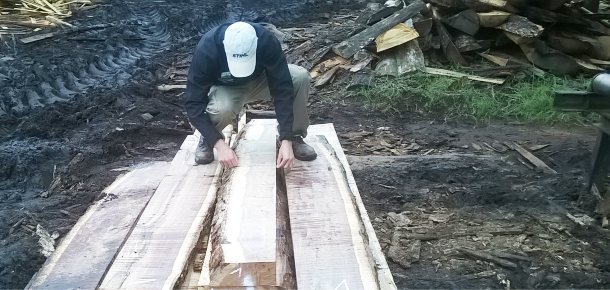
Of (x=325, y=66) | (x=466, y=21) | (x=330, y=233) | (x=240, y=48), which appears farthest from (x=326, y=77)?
(x=330, y=233)

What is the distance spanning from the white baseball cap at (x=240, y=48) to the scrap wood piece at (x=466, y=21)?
5143 mm

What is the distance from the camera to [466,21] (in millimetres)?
7641

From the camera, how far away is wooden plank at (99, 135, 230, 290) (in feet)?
8.14

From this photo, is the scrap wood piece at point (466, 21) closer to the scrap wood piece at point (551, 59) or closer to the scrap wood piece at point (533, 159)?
the scrap wood piece at point (551, 59)

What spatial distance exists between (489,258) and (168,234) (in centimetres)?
225

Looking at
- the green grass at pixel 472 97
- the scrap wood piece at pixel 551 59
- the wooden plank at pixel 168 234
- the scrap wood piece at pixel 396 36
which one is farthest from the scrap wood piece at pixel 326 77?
the wooden plank at pixel 168 234

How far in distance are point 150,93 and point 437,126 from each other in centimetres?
412

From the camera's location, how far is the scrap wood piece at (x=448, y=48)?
7.84 metres

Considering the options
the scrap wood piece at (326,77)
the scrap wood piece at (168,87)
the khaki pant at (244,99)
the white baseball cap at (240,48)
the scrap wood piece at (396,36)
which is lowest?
the scrap wood piece at (326,77)

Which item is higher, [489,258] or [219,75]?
[219,75]

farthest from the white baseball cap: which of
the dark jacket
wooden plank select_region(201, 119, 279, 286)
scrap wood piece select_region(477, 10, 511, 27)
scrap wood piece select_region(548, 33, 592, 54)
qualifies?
scrap wood piece select_region(548, 33, 592, 54)

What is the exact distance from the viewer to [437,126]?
6.34m

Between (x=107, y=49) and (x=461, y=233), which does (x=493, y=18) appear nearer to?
(x=461, y=233)

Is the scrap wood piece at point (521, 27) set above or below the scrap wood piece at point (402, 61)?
above
